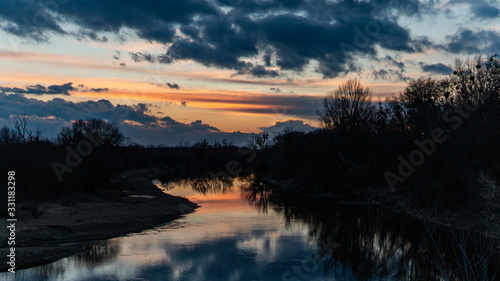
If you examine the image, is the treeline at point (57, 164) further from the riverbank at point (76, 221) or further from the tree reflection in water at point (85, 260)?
the tree reflection in water at point (85, 260)

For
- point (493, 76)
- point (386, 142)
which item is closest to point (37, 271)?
point (493, 76)

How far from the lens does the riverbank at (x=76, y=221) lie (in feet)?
71.1

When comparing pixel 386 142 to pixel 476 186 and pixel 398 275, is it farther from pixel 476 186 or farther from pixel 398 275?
pixel 398 275

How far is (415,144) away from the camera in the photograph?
4000cm

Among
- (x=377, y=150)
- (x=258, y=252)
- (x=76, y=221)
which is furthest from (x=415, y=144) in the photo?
(x=76, y=221)

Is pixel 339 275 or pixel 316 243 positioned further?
pixel 316 243

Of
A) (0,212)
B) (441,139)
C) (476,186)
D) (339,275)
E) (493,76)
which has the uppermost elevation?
(493,76)

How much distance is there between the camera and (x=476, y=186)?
26.2 meters

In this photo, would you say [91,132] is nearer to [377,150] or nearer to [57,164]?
[57,164]

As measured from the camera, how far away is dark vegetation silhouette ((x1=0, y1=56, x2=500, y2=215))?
2883cm

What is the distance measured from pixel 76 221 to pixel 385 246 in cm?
2134

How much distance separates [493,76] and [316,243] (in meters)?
22.3

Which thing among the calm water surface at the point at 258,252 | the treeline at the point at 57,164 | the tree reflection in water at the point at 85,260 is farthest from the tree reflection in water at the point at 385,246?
the treeline at the point at 57,164

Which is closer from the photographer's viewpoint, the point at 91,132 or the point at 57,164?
the point at 57,164
